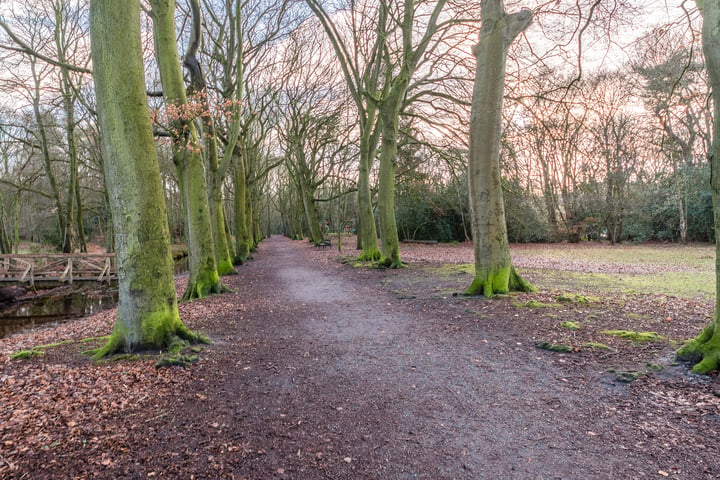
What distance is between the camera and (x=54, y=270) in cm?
1814

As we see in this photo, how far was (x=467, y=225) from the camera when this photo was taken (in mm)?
30031

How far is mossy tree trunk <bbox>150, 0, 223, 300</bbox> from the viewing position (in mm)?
8008

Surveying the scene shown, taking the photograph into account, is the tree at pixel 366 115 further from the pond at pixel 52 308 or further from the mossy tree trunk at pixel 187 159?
the pond at pixel 52 308

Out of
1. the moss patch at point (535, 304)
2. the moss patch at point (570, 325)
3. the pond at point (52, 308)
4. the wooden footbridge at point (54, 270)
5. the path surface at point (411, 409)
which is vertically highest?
the wooden footbridge at point (54, 270)

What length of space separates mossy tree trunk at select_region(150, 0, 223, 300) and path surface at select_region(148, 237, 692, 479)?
4.57 metres

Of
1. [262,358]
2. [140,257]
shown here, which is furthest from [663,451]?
[140,257]

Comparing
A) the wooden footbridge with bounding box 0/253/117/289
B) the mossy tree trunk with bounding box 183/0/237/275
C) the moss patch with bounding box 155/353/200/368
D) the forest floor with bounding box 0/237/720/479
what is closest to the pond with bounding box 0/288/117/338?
the wooden footbridge with bounding box 0/253/117/289

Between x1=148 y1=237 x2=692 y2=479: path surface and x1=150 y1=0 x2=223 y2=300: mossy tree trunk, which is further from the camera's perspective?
x1=150 y1=0 x2=223 y2=300: mossy tree trunk

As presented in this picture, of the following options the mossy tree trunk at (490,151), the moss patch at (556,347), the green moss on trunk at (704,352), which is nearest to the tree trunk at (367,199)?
the mossy tree trunk at (490,151)

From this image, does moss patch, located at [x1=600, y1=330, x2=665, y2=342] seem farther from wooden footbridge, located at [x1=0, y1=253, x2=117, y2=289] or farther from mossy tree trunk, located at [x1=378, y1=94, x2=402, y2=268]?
wooden footbridge, located at [x1=0, y1=253, x2=117, y2=289]

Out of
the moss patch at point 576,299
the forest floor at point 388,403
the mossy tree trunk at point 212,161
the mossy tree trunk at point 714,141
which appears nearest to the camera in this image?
the forest floor at point 388,403

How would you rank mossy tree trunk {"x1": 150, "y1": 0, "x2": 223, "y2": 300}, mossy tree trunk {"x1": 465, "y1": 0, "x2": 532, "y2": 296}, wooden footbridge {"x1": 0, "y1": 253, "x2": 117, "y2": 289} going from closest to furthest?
mossy tree trunk {"x1": 465, "y1": 0, "x2": 532, "y2": 296}
mossy tree trunk {"x1": 150, "y1": 0, "x2": 223, "y2": 300}
wooden footbridge {"x1": 0, "y1": 253, "x2": 117, "y2": 289}

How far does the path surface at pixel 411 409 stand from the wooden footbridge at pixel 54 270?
16427 mm

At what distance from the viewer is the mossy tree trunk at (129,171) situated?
15.5ft
